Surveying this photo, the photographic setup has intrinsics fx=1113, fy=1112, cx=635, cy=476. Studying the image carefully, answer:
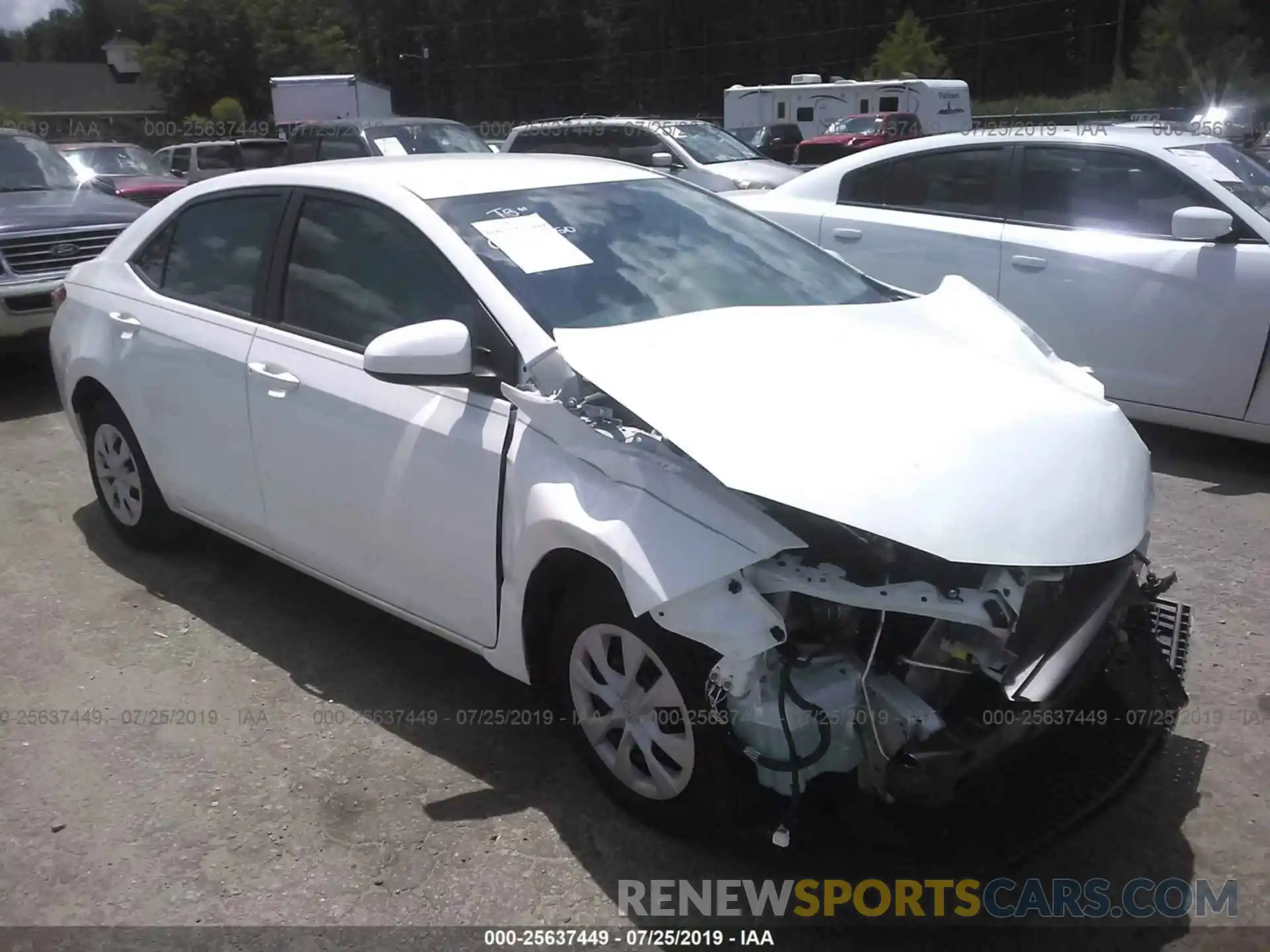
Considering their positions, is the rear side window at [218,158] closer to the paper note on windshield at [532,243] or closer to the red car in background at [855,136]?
the red car in background at [855,136]

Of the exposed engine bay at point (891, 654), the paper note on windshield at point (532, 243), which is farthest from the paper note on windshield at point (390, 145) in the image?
the exposed engine bay at point (891, 654)

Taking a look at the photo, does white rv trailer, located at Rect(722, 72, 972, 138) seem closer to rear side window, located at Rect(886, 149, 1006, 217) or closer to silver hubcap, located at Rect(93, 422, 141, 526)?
rear side window, located at Rect(886, 149, 1006, 217)

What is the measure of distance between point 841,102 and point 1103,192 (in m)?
27.4

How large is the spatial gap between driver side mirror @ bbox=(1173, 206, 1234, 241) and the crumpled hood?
2.49m

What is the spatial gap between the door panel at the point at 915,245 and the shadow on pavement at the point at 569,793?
131 inches

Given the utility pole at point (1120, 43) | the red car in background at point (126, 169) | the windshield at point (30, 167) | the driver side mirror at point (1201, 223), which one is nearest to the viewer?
the driver side mirror at point (1201, 223)

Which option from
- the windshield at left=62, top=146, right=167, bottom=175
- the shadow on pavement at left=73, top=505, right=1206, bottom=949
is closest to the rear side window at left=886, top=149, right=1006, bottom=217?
the shadow on pavement at left=73, top=505, right=1206, bottom=949

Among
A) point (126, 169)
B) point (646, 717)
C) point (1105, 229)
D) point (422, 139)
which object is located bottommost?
point (646, 717)

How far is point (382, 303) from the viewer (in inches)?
138

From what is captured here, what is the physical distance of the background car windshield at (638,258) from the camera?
3.23 m

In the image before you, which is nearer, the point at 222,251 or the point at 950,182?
the point at 222,251

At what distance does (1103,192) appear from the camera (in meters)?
5.77

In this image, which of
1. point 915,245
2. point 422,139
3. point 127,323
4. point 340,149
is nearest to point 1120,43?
point 422,139

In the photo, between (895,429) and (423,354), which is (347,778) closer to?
(423,354)
